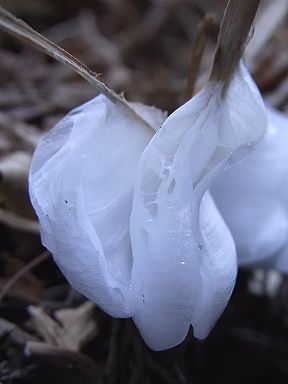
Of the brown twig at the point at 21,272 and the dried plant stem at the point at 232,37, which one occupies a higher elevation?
the dried plant stem at the point at 232,37

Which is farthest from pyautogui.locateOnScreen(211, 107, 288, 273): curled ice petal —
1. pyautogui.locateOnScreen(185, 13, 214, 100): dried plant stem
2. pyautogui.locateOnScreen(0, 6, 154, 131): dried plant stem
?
pyautogui.locateOnScreen(0, 6, 154, 131): dried plant stem

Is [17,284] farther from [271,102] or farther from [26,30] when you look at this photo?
[271,102]

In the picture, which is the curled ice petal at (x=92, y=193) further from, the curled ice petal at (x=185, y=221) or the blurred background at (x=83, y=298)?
the blurred background at (x=83, y=298)

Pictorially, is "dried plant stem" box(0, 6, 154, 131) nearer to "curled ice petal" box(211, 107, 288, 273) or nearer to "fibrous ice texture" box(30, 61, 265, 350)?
"fibrous ice texture" box(30, 61, 265, 350)

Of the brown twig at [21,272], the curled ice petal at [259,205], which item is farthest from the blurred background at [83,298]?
the curled ice petal at [259,205]

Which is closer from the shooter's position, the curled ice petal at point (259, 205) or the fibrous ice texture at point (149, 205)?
the fibrous ice texture at point (149, 205)

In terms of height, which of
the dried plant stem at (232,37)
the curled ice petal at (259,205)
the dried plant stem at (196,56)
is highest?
the dried plant stem at (232,37)

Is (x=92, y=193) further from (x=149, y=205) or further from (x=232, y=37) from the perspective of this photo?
(x=232, y=37)

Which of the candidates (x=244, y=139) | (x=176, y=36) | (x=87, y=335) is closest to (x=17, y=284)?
(x=87, y=335)
